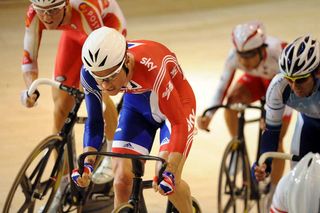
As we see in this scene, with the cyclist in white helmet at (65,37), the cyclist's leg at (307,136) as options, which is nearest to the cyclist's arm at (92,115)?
the cyclist in white helmet at (65,37)

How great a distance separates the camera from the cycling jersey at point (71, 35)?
4.71 metres

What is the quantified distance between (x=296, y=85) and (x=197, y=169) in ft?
6.87

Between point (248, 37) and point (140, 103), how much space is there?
1372mm

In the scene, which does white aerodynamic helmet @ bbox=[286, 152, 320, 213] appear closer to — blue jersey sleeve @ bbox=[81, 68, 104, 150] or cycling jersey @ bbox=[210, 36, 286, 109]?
blue jersey sleeve @ bbox=[81, 68, 104, 150]

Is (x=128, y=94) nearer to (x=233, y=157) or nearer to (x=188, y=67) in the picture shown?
(x=233, y=157)

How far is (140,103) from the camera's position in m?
4.00

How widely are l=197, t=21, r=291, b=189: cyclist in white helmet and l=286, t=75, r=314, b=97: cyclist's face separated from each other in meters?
1.14

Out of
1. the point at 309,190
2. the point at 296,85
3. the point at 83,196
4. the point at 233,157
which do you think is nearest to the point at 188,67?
the point at 233,157

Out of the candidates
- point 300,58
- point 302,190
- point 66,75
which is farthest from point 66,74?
point 302,190

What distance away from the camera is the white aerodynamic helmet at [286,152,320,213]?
266 centimetres

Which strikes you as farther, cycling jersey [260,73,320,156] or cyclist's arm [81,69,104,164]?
cycling jersey [260,73,320,156]

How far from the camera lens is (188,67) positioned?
7.88 metres

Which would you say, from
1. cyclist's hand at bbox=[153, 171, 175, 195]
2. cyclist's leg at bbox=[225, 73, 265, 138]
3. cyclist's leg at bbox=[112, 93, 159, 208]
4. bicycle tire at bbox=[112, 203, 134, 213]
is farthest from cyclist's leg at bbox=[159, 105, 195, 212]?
cyclist's leg at bbox=[225, 73, 265, 138]

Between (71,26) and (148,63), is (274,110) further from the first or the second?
(71,26)
